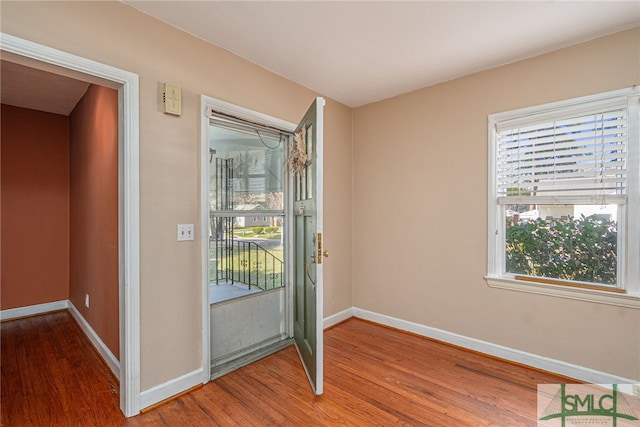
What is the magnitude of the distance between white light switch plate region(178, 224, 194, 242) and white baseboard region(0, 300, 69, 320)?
313 cm

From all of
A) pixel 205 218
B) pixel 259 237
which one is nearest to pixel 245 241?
pixel 259 237

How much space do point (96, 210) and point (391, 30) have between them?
2.99 meters

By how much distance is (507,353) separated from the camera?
2578mm

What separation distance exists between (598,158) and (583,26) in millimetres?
925

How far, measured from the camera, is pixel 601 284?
225 centimetres

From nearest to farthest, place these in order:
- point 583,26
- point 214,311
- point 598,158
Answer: point 583,26
point 598,158
point 214,311

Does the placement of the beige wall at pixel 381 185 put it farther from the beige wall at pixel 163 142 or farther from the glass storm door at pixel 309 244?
the glass storm door at pixel 309 244

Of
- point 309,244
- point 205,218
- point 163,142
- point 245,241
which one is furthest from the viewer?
point 245,241

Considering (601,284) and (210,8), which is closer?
(210,8)

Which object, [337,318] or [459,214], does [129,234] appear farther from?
[459,214]

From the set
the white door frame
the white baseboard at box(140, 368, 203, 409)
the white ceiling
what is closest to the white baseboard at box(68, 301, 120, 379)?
the white baseboard at box(140, 368, 203, 409)

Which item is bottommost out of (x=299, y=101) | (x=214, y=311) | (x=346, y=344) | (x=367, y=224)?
(x=346, y=344)

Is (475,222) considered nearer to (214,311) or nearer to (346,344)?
(346,344)

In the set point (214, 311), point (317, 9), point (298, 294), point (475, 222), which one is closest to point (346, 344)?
point (298, 294)
